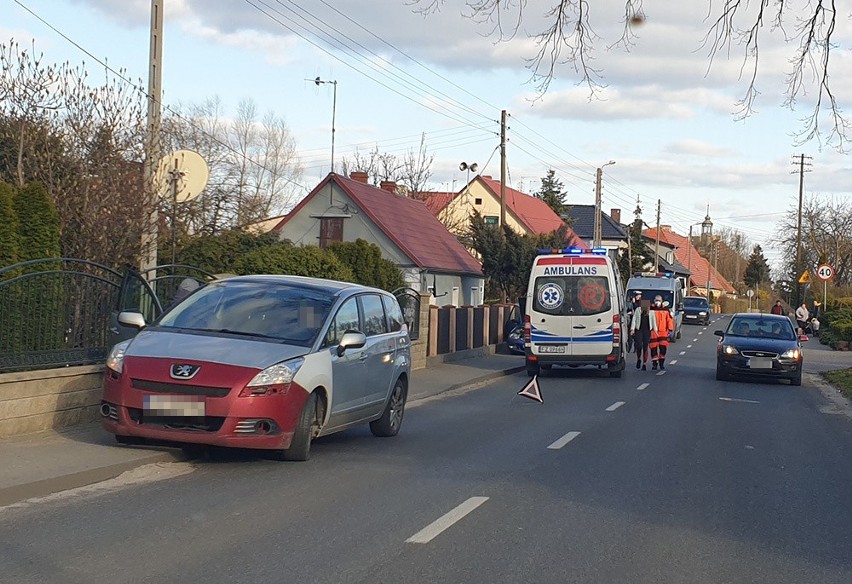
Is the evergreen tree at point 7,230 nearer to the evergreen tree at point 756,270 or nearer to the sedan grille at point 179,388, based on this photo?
the sedan grille at point 179,388

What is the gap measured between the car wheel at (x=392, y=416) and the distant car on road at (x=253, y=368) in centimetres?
24

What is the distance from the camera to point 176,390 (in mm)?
8891

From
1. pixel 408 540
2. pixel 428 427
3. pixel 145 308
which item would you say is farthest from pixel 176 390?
pixel 428 427

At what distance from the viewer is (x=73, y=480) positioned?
823 cm

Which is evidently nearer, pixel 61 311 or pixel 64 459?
pixel 64 459

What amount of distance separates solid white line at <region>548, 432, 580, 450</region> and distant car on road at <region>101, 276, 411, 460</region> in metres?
1.96

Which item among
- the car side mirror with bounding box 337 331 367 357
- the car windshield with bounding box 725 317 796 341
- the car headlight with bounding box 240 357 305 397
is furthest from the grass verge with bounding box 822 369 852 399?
the car headlight with bounding box 240 357 305 397

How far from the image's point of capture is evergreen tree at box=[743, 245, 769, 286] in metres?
131

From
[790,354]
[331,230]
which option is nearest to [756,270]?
[331,230]

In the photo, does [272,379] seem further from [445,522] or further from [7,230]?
[7,230]

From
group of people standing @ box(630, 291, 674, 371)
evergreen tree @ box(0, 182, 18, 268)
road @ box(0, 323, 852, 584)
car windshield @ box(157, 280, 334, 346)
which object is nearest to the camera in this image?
road @ box(0, 323, 852, 584)

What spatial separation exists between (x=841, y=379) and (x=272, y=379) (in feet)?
61.7

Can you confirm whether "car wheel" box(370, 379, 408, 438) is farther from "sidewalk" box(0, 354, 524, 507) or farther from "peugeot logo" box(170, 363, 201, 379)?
"peugeot logo" box(170, 363, 201, 379)

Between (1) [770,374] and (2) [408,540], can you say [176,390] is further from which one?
(1) [770,374]
